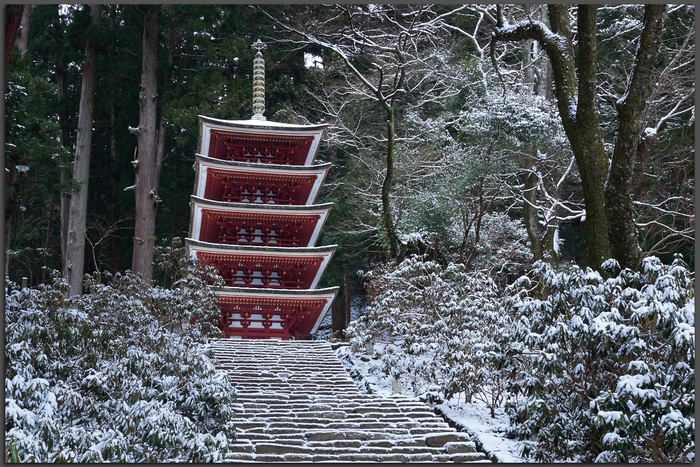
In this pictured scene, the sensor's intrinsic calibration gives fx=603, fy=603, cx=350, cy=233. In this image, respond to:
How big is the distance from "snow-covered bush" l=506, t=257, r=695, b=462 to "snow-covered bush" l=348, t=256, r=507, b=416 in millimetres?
583

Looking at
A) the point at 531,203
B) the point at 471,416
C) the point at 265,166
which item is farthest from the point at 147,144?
the point at 471,416

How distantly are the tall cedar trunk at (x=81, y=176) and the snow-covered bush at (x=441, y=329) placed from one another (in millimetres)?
8223

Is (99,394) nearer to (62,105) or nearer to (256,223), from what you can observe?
(256,223)

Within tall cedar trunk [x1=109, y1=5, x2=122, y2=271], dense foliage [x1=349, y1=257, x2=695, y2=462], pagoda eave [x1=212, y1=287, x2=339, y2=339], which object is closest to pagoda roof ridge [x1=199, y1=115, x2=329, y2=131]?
pagoda eave [x1=212, y1=287, x2=339, y2=339]

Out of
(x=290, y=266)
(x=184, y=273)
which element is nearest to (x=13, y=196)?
(x=184, y=273)

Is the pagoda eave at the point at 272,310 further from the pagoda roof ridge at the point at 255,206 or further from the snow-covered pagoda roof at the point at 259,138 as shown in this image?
the snow-covered pagoda roof at the point at 259,138

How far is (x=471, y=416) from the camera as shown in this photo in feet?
21.5

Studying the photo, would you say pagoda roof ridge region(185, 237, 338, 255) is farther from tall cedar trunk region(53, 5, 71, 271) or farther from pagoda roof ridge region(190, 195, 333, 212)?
tall cedar trunk region(53, 5, 71, 271)

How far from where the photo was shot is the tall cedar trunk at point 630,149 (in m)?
5.56

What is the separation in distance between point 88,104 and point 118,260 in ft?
20.7

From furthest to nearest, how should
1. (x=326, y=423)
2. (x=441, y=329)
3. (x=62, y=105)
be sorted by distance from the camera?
(x=62, y=105) < (x=441, y=329) < (x=326, y=423)

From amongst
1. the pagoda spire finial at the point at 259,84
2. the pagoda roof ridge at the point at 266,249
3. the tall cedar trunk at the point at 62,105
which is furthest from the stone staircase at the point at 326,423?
the tall cedar trunk at the point at 62,105

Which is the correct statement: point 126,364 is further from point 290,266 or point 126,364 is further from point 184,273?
point 290,266

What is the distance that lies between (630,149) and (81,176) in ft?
45.9
